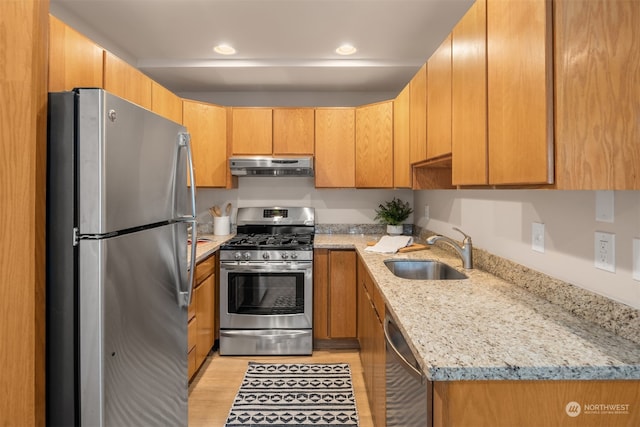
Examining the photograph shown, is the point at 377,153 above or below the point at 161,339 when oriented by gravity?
above

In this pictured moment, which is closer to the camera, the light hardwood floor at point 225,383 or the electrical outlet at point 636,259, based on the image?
the electrical outlet at point 636,259

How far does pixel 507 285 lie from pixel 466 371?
922 millimetres

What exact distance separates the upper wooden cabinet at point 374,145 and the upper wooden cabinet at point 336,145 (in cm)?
7

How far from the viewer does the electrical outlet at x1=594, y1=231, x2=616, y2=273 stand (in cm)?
110

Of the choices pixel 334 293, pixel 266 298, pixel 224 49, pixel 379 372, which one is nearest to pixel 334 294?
pixel 334 293

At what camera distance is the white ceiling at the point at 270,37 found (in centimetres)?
215

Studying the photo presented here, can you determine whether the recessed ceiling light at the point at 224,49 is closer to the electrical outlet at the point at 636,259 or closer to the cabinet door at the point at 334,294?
the cabinet door at the point at 334,294

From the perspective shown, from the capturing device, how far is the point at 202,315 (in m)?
2.62

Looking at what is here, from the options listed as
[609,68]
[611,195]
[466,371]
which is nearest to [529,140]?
[609,68]

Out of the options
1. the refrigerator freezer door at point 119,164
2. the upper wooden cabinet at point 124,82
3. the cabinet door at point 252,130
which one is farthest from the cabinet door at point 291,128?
the refrigerator freezer door at point 119,164

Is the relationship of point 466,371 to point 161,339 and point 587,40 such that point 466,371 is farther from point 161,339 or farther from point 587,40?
point 161,339

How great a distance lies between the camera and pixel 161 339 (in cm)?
159

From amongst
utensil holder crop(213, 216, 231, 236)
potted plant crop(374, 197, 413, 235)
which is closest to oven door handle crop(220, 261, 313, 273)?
utensil holder crop(213, 216, 231, 236)

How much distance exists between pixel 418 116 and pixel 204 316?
205cm
